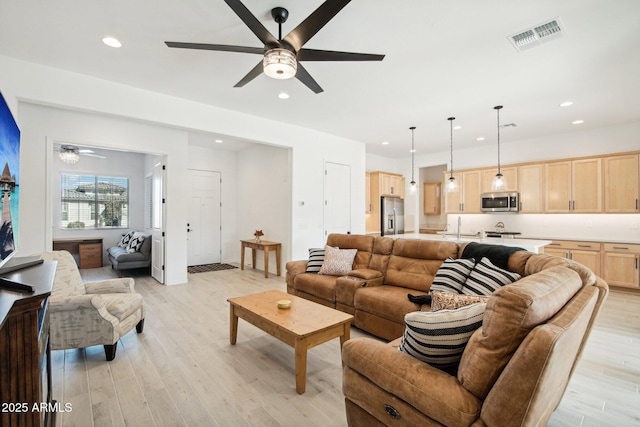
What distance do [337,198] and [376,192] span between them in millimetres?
Result: 1584

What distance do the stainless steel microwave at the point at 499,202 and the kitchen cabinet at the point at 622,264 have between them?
1595 mm

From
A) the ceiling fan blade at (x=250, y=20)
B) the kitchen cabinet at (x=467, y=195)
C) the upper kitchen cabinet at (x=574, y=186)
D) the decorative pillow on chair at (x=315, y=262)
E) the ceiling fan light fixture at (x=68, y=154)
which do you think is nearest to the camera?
the ceiling fan blade at (x=250, y=20)

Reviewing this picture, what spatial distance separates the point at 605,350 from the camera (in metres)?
2.97

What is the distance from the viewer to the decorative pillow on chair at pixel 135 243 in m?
5.86

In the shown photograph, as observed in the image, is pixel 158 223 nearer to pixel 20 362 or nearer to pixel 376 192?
pixel 20 362

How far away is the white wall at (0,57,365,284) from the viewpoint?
348cm

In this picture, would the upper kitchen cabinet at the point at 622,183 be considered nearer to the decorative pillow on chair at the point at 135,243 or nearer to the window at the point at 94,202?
the decorative pillow on chair at the point at 135,243

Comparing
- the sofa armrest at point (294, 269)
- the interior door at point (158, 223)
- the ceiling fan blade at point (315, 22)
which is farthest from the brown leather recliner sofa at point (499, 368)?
the interior door at point (158, 223)

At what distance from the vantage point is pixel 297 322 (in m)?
2.42

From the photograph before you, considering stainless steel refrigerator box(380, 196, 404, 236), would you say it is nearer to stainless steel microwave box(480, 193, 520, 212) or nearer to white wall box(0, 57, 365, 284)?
white wall box(0, 57, 365, 284)

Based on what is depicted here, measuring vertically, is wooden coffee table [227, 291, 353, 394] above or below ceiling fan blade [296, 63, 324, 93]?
below

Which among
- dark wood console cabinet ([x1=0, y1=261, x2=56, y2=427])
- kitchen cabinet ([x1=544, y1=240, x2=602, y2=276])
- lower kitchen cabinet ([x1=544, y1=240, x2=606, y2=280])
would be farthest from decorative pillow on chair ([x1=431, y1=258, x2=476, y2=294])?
lower kitchen cabinet ([x1=544, y1=240, x2=606, y2=280])

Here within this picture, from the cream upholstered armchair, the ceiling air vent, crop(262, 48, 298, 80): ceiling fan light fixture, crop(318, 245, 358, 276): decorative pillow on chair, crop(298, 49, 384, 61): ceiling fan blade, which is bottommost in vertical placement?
the cream upholstered armchair

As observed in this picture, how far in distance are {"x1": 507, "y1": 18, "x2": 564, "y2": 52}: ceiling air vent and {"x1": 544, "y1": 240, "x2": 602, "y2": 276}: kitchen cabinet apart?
391 centimetres
